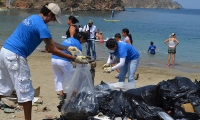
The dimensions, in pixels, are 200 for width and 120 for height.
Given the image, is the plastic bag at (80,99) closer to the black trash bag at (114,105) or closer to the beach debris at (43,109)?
the black trash bag at (114,105)

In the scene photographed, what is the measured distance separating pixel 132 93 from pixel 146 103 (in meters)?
0.32

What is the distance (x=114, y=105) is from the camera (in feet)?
17.1

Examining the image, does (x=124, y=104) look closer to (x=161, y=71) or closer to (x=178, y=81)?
(x=178, y=81)

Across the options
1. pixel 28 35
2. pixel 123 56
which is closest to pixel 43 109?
pixel 123 56

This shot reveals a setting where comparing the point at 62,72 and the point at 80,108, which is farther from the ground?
the point at 62,72

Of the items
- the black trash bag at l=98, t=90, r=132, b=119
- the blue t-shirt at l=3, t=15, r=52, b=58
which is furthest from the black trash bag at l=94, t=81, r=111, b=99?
the blue t-shirt at l=3, t=15, r=52, b=58

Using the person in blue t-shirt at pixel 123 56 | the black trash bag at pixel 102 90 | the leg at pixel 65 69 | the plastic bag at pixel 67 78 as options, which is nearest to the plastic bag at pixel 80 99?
the black trash bag at pixel 102 90

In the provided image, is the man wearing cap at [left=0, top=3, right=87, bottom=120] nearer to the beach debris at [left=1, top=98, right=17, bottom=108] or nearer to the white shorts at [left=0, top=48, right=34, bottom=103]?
the white shorts at [left=0, top=48, right=34, bottom=103]

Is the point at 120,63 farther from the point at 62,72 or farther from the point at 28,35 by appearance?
the point at 28,35

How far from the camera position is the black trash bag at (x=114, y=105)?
16.5ft

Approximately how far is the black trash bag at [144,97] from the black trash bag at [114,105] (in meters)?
0.09

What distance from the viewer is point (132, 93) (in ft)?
17.9

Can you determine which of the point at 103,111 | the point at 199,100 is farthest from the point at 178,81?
the point at 103,111

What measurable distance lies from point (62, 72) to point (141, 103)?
5.76ft
